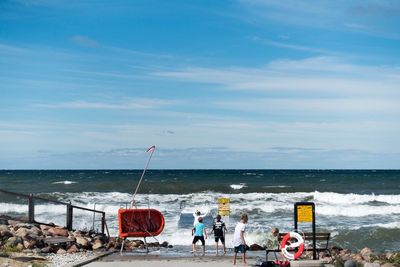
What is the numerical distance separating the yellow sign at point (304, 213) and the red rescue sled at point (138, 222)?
16.8ft

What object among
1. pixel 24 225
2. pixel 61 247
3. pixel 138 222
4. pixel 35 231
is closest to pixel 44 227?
pixel 24 225

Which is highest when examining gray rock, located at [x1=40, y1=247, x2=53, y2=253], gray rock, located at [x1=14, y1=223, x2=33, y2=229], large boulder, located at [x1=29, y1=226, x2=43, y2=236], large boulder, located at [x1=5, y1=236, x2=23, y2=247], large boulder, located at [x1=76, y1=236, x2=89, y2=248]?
gray rock, located at [x1=14, y1=223, x2=33, y2=229]

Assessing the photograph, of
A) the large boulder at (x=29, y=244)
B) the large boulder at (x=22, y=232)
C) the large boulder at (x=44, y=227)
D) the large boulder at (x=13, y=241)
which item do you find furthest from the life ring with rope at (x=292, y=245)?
the large boulder at (x=44, y=227)

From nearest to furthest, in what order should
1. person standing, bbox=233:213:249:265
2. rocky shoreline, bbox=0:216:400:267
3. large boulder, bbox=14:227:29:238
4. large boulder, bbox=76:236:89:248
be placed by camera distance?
person standing, bbox=233:213:249:265 → rocky shoreline, bbox=0:216:400:267 → large boulder, bbox=14:227:29:238 → large boulder, bbox=76:236:89:248

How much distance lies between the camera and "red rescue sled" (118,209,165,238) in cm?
1856

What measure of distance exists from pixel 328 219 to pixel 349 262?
20.8 metres

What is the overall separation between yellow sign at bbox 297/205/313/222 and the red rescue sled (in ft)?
16.8

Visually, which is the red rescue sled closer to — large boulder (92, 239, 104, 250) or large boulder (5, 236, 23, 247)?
large boulder (92, 239, 104, 250)

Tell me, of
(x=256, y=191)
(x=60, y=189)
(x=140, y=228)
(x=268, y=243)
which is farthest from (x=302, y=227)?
(x=60, y=189)

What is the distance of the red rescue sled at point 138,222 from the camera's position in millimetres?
18562

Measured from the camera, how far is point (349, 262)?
14.6 metres

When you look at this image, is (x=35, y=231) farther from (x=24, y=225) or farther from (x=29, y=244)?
(x=29, y=244)

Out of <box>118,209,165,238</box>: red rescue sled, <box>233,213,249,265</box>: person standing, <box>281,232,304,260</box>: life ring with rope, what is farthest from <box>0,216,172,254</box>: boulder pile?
<box>281,232,304,260</box>: life ring with rope

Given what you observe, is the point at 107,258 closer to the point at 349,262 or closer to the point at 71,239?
the point at 71,239
